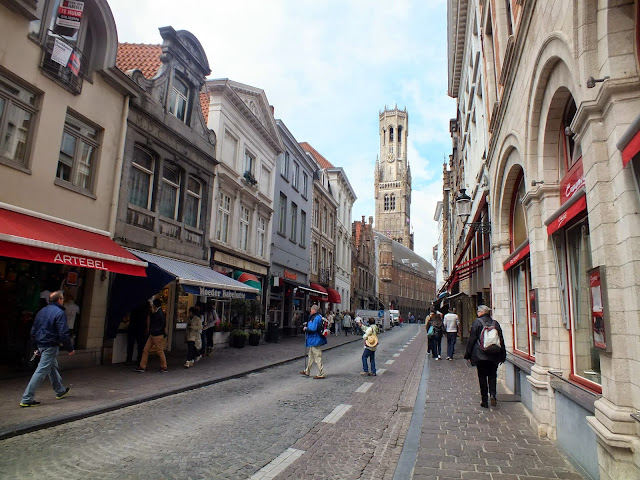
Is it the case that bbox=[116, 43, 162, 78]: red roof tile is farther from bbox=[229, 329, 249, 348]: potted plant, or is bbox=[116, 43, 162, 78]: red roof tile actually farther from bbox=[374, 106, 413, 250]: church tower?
bbox=[374, 106, 413, 250]: church tower

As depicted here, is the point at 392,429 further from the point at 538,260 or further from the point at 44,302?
the point at 44,302

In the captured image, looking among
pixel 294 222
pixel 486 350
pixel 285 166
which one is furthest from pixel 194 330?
pixel 294 222

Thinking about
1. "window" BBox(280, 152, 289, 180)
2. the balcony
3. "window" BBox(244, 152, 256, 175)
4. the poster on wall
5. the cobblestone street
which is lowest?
the cobblestone street

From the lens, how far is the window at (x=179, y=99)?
1427 centimetres

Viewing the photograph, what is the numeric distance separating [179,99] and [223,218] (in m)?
5.03

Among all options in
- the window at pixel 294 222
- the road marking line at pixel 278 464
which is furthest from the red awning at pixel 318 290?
the road marking line at pixel 278 464

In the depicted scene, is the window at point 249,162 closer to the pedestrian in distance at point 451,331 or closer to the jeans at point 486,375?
the pedestrian in distance at point 451,331

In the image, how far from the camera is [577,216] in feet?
16.8

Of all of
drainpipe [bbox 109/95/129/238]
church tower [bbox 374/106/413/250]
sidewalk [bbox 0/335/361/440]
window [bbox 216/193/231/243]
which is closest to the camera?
sidewalk [bbox 0/335/361/440]

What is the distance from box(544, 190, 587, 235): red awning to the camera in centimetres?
459

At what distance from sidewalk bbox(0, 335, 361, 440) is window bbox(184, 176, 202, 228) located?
4.67 metres

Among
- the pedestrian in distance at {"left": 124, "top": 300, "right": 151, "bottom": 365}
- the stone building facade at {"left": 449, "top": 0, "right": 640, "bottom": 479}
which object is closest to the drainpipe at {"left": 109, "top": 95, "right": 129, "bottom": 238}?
the pedestrian in distance at {"left": 124, "top": 300, "right": 151, "bottom": 365}

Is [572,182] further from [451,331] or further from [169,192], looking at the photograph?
[169,192]

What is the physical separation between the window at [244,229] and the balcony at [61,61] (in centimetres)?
978
